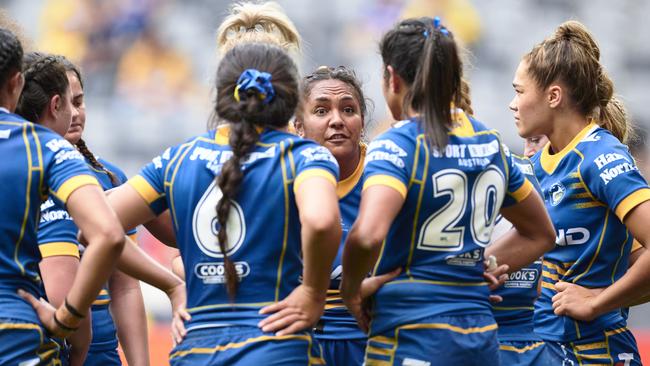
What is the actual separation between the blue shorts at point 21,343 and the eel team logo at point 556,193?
2376mm

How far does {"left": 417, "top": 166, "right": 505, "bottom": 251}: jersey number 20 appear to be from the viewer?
11.3ft

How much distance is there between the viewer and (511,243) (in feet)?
12.8

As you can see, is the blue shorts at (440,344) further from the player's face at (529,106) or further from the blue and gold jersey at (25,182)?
the player's face at (529,106)

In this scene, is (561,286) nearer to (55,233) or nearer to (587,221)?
(587,221)

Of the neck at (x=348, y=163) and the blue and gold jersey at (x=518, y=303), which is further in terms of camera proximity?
the neck at (x=348, y=163)

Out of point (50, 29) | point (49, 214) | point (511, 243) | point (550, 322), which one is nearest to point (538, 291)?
point (550, 322)

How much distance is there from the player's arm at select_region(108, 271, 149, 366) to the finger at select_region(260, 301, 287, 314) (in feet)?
6.19

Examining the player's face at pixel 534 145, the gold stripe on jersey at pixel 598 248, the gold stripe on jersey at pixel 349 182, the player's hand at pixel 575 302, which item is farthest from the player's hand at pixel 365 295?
the player's face at pixel 534 145

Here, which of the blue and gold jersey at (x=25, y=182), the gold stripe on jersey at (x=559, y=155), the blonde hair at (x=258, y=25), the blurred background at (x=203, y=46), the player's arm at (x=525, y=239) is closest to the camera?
the blue and gold jersey at (x=25, y=182)

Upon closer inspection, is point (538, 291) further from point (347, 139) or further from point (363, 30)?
point (363, 30)

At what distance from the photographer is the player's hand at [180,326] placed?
11.1 ft

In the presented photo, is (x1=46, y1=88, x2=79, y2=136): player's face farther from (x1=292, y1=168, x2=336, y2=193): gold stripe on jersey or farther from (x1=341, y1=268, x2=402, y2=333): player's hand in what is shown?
(x1=341, y1=268, x2=402, y2=333): player's hand

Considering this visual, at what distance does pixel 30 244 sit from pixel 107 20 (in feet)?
35.0

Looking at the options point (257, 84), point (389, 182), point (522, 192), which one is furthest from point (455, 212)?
point (257, 84)
